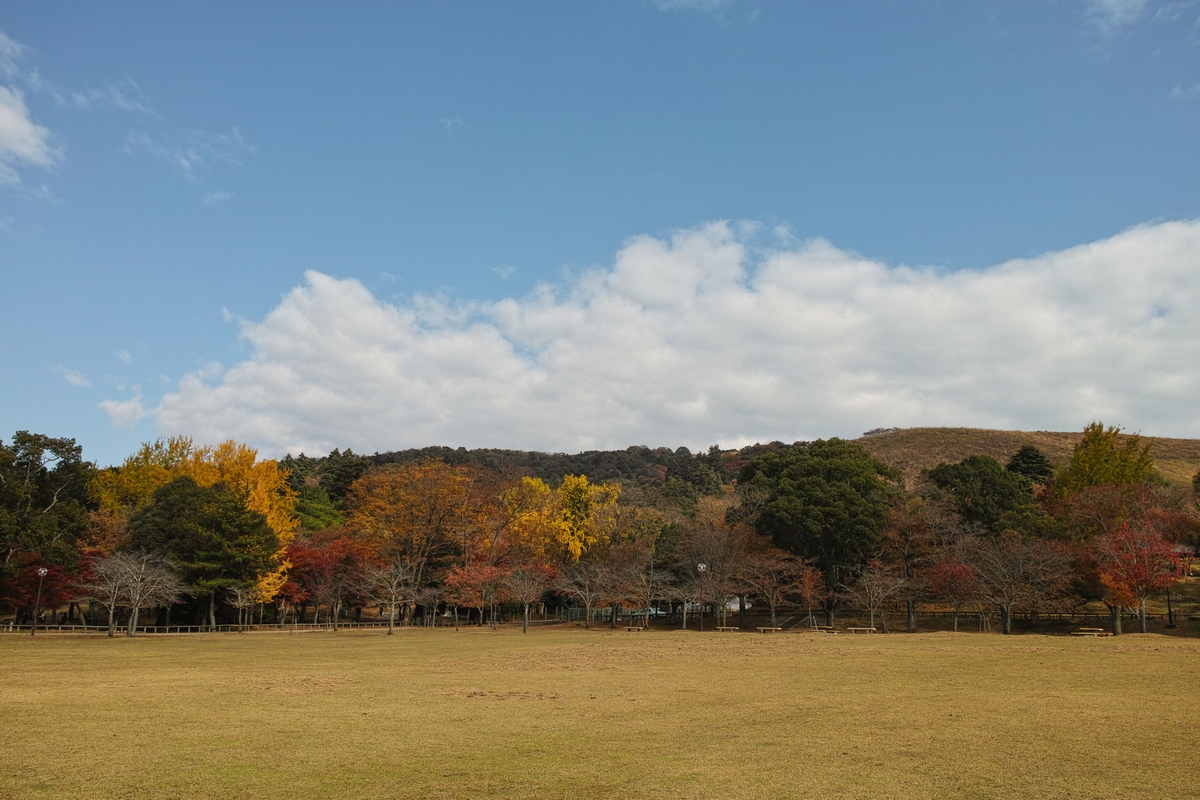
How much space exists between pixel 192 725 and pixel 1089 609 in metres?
56.1

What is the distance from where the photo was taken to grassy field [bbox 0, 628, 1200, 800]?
355 inches

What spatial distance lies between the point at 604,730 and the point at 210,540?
44.3 metres

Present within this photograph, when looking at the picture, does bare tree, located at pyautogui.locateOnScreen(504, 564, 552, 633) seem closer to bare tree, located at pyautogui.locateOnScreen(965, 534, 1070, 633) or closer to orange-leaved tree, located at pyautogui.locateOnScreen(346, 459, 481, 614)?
orange-leaved tree, located at pyautogui.locateOnScreen(346, 459, 481, 614)

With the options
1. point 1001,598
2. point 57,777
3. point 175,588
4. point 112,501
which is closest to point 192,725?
point 57,777

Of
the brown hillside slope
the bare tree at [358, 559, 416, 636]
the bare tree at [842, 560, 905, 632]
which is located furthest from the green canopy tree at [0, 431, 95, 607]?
the brown hillside slope

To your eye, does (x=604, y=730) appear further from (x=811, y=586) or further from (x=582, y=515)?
(x=582, y=515)

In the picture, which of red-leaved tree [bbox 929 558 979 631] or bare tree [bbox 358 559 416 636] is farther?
bare tree [bbox 358 559 416 636]

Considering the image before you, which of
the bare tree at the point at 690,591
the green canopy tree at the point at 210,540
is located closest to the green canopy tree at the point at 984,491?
the bare tree at the point at 690,591

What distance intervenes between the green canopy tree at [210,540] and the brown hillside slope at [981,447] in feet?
265

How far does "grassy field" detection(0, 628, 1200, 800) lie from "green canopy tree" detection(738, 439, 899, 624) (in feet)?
92.6

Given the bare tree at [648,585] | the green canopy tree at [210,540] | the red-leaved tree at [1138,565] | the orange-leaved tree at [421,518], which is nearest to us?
the red-leaved tree at [1138,565]

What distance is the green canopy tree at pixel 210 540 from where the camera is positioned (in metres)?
48.2

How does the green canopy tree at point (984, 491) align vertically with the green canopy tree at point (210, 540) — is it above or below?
above

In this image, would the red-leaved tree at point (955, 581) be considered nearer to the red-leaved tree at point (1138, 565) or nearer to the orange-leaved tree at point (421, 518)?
the red-leaved tree at point (1138, 565)
